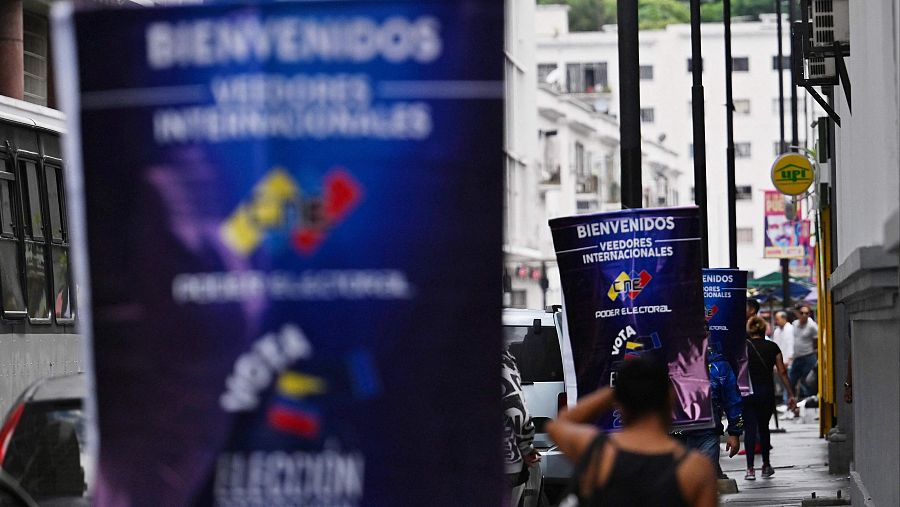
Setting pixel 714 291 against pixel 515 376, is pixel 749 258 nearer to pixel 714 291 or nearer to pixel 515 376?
pixel 714 291

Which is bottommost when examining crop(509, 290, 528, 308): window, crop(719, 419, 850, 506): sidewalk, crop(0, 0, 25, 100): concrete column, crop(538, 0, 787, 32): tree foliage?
crop(509, 290, 528, 308): window

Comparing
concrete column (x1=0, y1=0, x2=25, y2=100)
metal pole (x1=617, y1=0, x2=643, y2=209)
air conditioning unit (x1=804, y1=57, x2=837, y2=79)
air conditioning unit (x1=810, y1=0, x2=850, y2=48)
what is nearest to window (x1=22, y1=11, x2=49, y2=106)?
concrete column (x1=0, y1=0, x2=25, y2=100)

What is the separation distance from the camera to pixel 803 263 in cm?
7056

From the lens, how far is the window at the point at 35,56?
1310 inches

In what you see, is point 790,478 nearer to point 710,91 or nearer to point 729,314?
point 729,314

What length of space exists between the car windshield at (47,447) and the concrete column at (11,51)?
23.1m

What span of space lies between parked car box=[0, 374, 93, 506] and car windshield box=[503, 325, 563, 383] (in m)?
9.04

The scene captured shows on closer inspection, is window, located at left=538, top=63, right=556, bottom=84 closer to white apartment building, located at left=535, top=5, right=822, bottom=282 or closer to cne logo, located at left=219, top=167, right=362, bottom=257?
white apartment building, located at left=535, top=5, right=822, bottom=282

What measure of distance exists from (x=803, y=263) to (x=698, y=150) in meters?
44.9

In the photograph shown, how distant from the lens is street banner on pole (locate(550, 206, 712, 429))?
12.2 m

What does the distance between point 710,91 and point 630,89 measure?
92.8m

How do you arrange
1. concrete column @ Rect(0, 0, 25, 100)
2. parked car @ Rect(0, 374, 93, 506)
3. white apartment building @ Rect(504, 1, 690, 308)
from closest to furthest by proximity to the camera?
parked car @ Rect(0, 374, 93, 506) < concrete column @ Rect(0, 0, 25, 100) < white apartment building @ Rect(504, 1, 690, 308)

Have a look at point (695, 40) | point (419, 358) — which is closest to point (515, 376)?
point (419, 358)

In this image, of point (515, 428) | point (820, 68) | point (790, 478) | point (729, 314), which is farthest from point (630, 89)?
point (790, 478)
